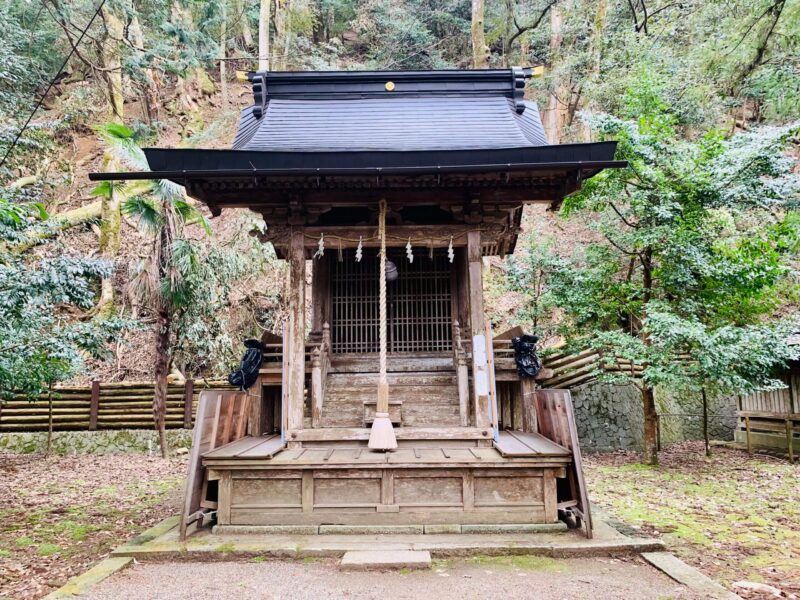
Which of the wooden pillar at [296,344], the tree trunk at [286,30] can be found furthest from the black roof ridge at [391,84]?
the tree trunk at [286,30]

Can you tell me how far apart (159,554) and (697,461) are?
996 centimetres

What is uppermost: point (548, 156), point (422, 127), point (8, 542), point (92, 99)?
point (92, 99)

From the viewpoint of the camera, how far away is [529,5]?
22578mm

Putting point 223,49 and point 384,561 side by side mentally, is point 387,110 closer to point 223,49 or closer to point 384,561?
point 384,561

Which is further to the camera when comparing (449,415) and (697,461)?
(697,461)

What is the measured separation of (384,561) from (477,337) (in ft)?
9.28

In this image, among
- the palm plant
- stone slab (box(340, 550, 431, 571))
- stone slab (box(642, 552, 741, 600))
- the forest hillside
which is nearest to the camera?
stone slab (box(642, 552, 741, 600))

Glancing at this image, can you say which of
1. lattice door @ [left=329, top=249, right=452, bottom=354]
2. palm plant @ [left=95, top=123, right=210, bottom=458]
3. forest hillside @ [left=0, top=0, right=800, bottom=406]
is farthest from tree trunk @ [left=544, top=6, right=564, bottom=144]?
palm plant @ [left=95, top=123, right=210, bottom=458]

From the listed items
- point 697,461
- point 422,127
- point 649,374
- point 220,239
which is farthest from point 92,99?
point 697,461

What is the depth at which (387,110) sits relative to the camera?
7.51 meters

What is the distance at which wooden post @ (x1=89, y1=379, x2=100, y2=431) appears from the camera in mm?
12273

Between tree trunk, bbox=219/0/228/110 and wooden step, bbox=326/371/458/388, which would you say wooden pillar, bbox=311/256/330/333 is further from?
tree trunk, bbox=219/0/228/110

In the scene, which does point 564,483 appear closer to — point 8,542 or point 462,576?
point 462,576

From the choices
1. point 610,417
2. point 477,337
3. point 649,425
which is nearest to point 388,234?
point 477,337
